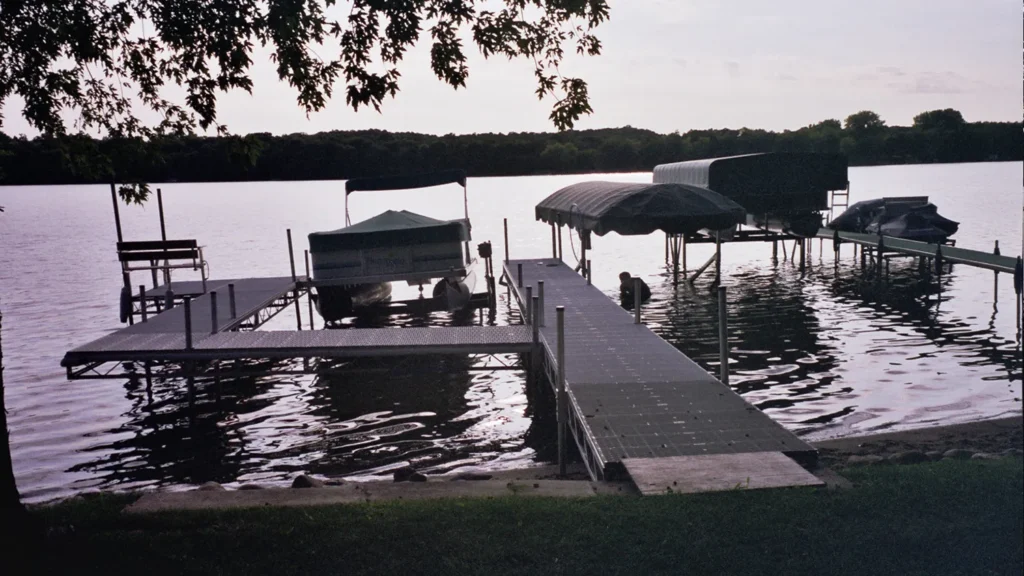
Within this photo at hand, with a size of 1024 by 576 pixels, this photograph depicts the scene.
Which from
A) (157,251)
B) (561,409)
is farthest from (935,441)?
(157,251)

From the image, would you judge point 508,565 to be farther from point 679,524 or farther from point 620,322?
point 620,322

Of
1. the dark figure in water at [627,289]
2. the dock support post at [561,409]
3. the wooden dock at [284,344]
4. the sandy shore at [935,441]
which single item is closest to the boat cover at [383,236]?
the dark figure in water at [627,289]

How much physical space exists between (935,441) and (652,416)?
460cm

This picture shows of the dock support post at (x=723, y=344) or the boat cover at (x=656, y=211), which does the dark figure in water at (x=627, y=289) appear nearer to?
the boat cover at (x=656, y=211)

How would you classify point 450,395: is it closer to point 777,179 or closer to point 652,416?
point 652,416

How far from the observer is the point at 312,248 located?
84.4ft

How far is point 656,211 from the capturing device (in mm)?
24953

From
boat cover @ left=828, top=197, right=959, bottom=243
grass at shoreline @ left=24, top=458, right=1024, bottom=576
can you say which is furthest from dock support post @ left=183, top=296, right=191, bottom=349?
boat cover @ left=828, top=197, right=959, bottom=243

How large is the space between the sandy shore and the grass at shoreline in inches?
159

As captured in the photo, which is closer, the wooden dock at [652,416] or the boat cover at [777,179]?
the wooden dock at [652,416]

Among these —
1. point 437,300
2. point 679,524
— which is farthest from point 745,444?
point 437,300

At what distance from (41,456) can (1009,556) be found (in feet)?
44.5

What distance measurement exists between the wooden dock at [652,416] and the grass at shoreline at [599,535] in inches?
31.8

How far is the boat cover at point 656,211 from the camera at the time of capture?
25.0m
